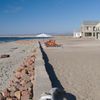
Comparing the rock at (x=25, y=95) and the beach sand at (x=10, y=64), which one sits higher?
the rock at (x=25, y=95)

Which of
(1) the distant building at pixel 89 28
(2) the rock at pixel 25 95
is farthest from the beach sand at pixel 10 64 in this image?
(1) the distant building at pixel 89 28

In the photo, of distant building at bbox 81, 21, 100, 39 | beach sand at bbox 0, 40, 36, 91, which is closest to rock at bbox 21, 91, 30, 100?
→ beach sand at bbox 0, 40, 36, 91

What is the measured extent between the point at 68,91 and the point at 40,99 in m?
2.44

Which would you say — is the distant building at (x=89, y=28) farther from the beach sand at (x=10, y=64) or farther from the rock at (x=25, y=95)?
the rock at (x=25, y=95)

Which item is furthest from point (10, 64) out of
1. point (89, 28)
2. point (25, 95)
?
point (89, 28)

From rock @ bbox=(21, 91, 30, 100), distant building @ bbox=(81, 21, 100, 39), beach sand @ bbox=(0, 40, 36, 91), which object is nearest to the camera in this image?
rock @ bbox=(21, 91, 30, 100)

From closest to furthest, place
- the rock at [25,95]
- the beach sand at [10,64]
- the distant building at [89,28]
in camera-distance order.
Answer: the rock at [25,95] → the beach sand at [10,64] → the distant building at [89,28]

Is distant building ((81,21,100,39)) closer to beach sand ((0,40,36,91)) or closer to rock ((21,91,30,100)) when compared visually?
beach sand ((0,40,36,91))

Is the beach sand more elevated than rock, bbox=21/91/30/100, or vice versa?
rock, bbox=21/91/30/100

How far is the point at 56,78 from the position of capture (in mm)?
12242

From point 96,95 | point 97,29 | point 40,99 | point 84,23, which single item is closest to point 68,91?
point 96,95

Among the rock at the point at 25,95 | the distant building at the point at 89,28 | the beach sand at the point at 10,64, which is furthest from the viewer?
the distant building at the point at 89,28

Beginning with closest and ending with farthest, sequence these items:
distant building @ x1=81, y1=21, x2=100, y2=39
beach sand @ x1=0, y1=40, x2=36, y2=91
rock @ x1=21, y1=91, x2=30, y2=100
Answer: rock @ x1=21, y1=91, x2=30, y2=100 → beach sand @ x1=0, y1=40, x2=36, y2=91 → distant building @ x1=81, y1=21, x2=100, y2=39

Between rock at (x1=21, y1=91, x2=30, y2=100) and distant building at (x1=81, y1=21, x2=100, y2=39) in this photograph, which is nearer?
rock at (x1=21, y1=91, x2=30, y2=100)
